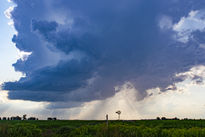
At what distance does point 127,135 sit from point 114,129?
1441 millimetres

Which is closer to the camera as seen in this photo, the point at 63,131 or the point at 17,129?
the point at 17,129

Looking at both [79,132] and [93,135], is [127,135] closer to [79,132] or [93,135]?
[93,135]

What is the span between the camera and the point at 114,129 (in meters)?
22.4

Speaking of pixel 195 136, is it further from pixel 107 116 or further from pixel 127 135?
pixel 107 116

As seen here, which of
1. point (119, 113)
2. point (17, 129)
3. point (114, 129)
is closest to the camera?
point (114, 129)

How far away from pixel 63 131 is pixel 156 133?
11569mm

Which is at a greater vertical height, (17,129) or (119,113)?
(119,113)

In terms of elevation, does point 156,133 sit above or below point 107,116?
below

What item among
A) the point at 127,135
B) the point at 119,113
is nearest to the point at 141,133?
the point at 127,135

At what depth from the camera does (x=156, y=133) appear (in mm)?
20703

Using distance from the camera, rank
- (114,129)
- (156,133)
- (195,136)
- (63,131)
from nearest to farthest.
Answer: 1. (195,136)
2. (156,133)
3. (114,129)
4. (63,131)

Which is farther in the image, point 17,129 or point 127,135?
point 17,129

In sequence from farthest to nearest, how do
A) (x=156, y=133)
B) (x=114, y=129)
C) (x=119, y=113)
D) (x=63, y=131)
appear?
(x=119, y=113) < (x=63, y=131) < (x=114, y=129) < (x=156, y=133)

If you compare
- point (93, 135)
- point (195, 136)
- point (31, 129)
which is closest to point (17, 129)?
point (31, 129)
